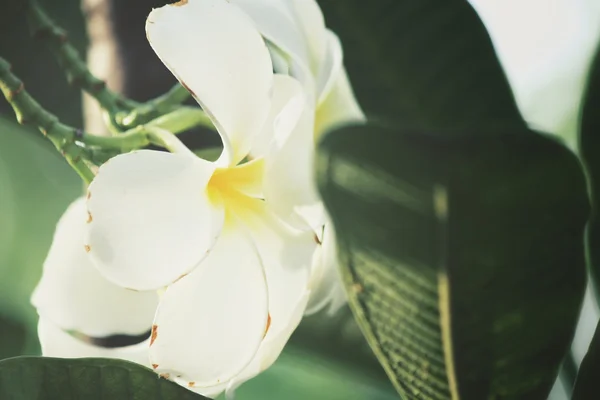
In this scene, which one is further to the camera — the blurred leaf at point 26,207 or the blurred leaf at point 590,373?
the blurred leaf at point 26,207

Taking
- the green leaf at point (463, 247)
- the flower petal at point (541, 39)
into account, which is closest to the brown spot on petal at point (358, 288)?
the green leaf at point (463, 247)

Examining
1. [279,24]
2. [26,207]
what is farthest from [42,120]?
[26,207]

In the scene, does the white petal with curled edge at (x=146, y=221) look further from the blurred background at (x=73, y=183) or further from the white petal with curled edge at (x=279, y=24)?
the blurred background at (x=73, y=183)

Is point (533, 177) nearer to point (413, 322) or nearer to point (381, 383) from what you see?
point (413, 322)

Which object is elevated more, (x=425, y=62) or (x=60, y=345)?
(x=425, y=62)

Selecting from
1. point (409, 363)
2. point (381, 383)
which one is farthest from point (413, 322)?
point (381, 383)

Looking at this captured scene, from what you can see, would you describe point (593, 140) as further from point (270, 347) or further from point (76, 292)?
point (76, 292)

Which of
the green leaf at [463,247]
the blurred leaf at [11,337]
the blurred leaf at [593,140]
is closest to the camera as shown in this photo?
the green leaf at [463,247]
